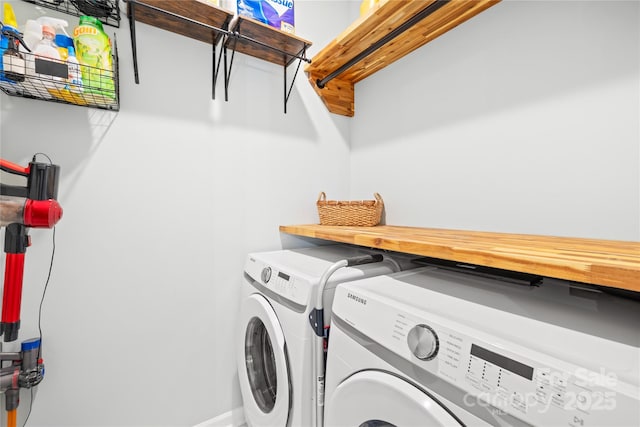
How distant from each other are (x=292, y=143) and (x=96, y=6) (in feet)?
3.13

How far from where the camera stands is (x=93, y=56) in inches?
38.4

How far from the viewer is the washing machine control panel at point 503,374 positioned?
384 mm

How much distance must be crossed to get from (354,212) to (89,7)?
1.33 m

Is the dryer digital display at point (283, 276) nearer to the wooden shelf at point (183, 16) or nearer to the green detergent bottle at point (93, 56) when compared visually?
the green detergent bottle at point (93, 56)

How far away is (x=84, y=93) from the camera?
0.98m

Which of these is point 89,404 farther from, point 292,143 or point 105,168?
point 292,143

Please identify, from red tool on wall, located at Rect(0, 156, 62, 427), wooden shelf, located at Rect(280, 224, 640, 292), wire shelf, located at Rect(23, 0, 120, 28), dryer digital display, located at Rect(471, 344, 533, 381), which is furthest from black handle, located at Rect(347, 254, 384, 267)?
wire shelf, located at Rect(23, 0, 120, 28)

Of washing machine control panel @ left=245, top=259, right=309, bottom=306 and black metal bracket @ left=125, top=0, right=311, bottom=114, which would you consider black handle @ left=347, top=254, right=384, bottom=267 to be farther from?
black metal bracket @ left=125, top=0, right=311, bottom=114

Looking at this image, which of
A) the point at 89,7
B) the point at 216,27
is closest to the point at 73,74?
the point at 89,7

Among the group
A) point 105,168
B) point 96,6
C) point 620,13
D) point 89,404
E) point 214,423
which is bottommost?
point 214,423

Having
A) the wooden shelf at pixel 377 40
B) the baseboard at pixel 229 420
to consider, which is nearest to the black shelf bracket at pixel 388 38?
the wooden shelf at pixel 377 40

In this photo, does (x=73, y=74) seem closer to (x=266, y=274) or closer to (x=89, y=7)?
(x=89, y=7)

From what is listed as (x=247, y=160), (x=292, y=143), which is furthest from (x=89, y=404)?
(x=292, y=143)

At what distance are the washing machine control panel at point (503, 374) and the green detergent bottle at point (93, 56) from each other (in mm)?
1165
